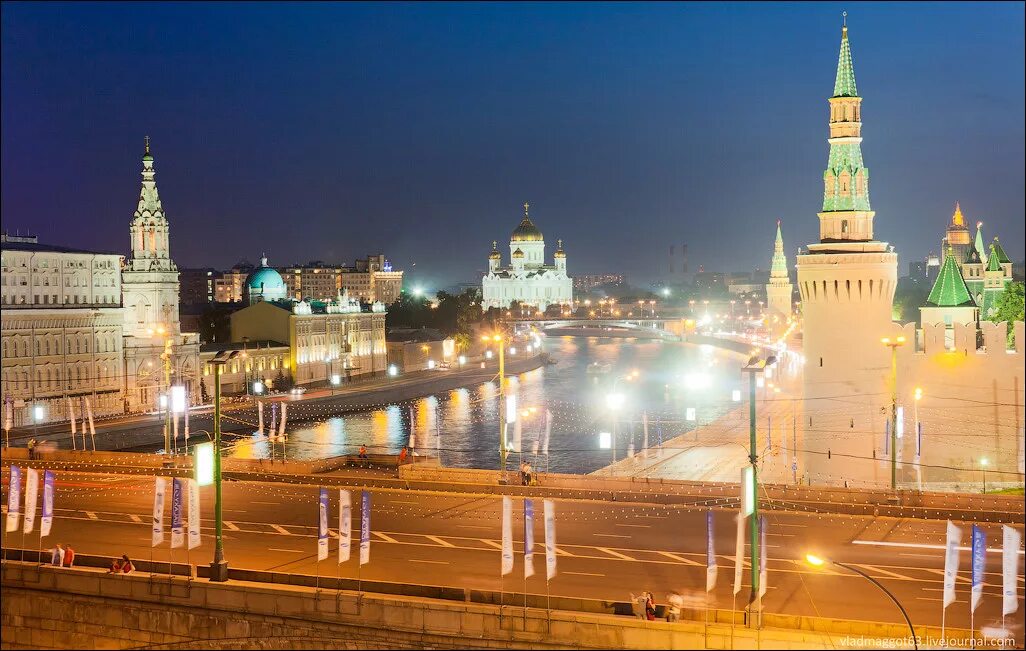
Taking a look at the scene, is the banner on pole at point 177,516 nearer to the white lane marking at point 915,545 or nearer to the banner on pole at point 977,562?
the white lane marking at point 915,545

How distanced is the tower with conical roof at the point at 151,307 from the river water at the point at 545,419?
10.0m

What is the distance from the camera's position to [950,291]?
4741cm

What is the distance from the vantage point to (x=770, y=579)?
25688mm

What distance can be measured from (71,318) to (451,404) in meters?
28.6

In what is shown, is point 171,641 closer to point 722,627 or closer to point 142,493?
point 722,627

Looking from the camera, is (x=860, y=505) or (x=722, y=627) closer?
(x=722, y=627)

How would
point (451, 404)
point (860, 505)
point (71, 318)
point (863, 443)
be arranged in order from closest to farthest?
point (860, 505) → point (863, 443) → point (71, 318) → point (451, 404)

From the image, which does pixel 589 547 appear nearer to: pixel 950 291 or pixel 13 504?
pixel 13 504

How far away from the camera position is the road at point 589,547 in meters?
24.5

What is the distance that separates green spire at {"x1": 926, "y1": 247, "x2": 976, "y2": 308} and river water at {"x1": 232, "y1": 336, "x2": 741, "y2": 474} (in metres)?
16.7

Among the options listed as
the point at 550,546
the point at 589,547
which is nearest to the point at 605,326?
the point at 589,547

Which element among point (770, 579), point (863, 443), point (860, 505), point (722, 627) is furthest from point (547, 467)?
point (722, 627)

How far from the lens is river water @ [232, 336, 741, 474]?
61.2m

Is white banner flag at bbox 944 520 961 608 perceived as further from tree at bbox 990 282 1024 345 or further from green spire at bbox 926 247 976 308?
tree at bbox 990 282 1024 345
